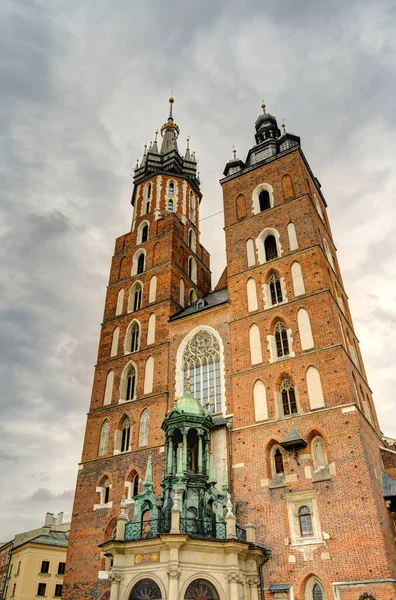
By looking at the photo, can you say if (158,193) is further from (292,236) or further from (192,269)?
(292,236)

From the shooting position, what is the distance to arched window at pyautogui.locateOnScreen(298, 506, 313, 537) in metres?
16.5

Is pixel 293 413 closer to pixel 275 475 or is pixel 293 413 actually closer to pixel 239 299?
pixel 275 475

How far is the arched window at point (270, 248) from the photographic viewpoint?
24.7 metres

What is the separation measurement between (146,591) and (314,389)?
9359 mm

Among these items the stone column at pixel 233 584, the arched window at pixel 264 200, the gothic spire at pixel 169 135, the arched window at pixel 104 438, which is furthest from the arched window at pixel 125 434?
the gothic spire at pixel 169 135

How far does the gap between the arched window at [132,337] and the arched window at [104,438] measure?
4.32 m

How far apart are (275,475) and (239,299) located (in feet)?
28.3

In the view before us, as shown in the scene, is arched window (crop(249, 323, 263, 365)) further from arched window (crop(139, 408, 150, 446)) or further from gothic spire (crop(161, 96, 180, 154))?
gothic spire (crop(161, 96, 180, 154))

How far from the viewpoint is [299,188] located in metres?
25.6

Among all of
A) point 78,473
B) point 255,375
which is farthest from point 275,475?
point 78,473

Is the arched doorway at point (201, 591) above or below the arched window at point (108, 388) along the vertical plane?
below

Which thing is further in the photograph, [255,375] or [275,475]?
[255,375]

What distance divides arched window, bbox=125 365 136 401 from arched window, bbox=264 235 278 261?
924 cm

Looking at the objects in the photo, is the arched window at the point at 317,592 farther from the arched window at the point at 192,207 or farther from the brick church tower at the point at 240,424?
the arched window at the point at 192,207
